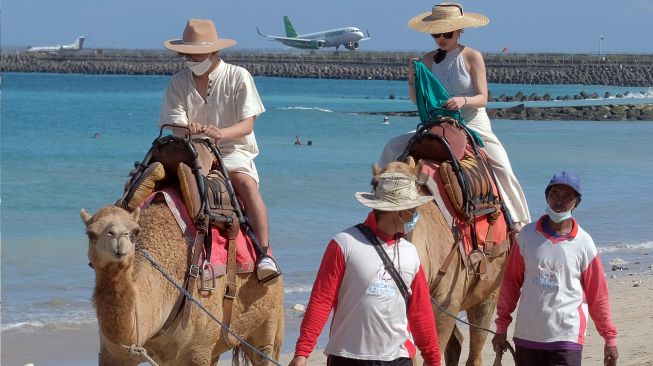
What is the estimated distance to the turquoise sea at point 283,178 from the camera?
15977mm

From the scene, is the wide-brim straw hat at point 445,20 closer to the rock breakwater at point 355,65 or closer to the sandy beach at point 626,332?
the sandy beach at point 626,332

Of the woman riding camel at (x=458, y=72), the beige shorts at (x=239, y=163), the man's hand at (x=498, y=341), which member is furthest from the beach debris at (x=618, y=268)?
the man's hand at (x=498, y=341)

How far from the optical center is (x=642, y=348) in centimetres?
1070

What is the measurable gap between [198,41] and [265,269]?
1.48 m

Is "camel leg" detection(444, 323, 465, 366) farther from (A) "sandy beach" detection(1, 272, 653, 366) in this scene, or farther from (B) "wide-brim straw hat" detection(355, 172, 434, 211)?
(B) "wide-brim straw hat" detection(355, 172, 434, 211)

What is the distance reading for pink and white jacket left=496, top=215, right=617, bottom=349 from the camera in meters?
6.35

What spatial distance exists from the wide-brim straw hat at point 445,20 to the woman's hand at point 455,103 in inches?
20.4

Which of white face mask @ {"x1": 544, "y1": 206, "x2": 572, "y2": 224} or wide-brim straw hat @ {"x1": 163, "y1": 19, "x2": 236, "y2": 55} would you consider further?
wide-brim straw hat @ {"x1": 163, "y1": 19, "x2": 236, "y2": 55}

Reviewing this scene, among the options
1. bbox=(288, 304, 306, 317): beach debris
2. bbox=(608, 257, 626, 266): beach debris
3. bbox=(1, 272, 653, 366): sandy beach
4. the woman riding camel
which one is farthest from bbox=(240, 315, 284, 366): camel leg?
bbox=(608, 257, 626, 266): beach debris

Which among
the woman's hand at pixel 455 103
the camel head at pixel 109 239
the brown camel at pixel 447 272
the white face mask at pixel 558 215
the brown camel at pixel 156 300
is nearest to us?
the camel head at pixel 109 239

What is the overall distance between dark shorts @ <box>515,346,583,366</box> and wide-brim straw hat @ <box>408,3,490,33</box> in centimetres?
317

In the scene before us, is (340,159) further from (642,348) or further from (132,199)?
(132,199)

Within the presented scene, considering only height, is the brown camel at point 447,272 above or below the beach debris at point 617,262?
above

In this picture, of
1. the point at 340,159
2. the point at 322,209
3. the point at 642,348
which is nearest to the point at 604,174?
the point at 340,159
